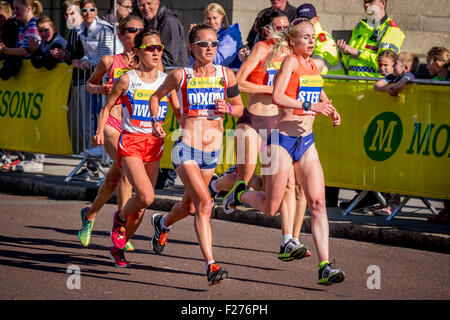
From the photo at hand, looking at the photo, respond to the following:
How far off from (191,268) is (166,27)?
17.1 ft

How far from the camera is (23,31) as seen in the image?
15.2 m

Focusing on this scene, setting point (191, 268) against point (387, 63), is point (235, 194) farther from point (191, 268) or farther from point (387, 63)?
point (387, 63)

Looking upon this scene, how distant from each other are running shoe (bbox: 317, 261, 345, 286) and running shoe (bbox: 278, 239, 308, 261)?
1.74 ft

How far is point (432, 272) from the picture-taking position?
28.1ft

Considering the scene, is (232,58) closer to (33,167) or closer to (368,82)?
(368,82)

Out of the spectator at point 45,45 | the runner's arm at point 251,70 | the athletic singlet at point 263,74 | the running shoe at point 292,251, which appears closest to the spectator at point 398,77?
the athletic singlet at point 263,74

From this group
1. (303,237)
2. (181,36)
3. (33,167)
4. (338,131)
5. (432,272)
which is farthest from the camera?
(33,167)

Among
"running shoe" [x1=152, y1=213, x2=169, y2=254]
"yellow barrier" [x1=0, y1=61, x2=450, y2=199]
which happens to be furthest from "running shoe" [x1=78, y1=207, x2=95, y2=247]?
"yellow barrier" [x1=0, y1=61, x2=450, y2=199]

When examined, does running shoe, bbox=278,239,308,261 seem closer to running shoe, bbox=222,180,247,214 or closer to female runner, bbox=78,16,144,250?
running shoe, bbox=222,180,247,214

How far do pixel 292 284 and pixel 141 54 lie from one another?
2478 mm

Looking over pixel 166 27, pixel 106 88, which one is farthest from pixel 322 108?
pixel 166 27

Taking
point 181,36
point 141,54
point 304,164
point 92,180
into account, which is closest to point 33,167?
point 92,180

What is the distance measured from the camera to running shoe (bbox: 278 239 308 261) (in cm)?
805

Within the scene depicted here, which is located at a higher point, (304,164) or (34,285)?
(304,164)
